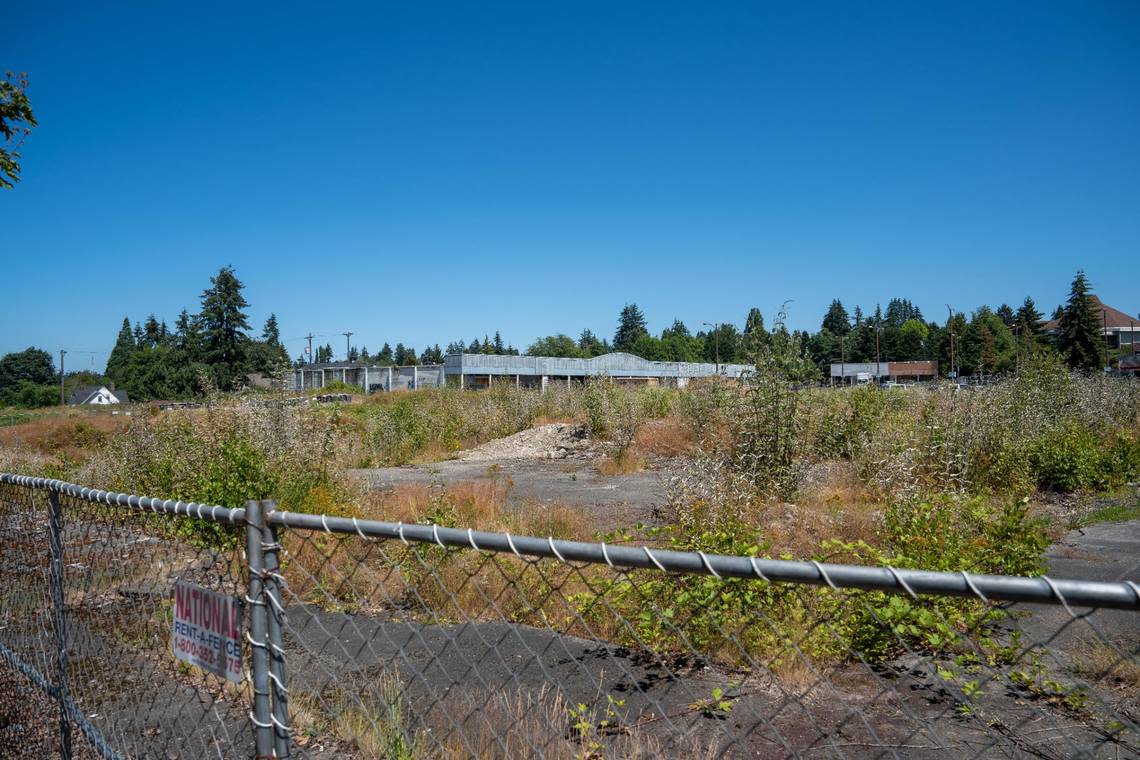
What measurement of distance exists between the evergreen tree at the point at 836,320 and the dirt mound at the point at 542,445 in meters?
123

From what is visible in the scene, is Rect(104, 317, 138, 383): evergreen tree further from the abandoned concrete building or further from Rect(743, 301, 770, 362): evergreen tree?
Rect(743, 301, 770, 362): evergreen tree

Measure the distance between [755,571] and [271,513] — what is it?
132cm

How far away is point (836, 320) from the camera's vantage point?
13738 centimetres

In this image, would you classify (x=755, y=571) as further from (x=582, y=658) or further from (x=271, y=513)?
(x=582, y=658)

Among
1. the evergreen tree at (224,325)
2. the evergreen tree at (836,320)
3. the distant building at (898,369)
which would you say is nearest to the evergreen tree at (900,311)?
the evergreen tree at (836,320)

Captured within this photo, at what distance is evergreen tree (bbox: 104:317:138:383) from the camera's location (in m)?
125

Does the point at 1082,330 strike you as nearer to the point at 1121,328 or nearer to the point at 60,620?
the point at 1121,328

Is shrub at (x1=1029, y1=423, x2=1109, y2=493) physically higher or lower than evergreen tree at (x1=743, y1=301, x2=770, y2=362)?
lower

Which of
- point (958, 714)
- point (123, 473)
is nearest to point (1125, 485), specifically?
point (958, 714)

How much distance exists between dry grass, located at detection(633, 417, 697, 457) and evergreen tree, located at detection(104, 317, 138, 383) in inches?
4967

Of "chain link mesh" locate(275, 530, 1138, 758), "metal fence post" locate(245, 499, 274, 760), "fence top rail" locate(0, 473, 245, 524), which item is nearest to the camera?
"metal fence post" locate(245, 499, 274, 760)

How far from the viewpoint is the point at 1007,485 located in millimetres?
10312

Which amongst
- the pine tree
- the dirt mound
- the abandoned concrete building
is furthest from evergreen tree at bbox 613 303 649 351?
A: the dirt mound

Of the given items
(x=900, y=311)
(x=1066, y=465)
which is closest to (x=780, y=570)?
(x=1066, y=465)
